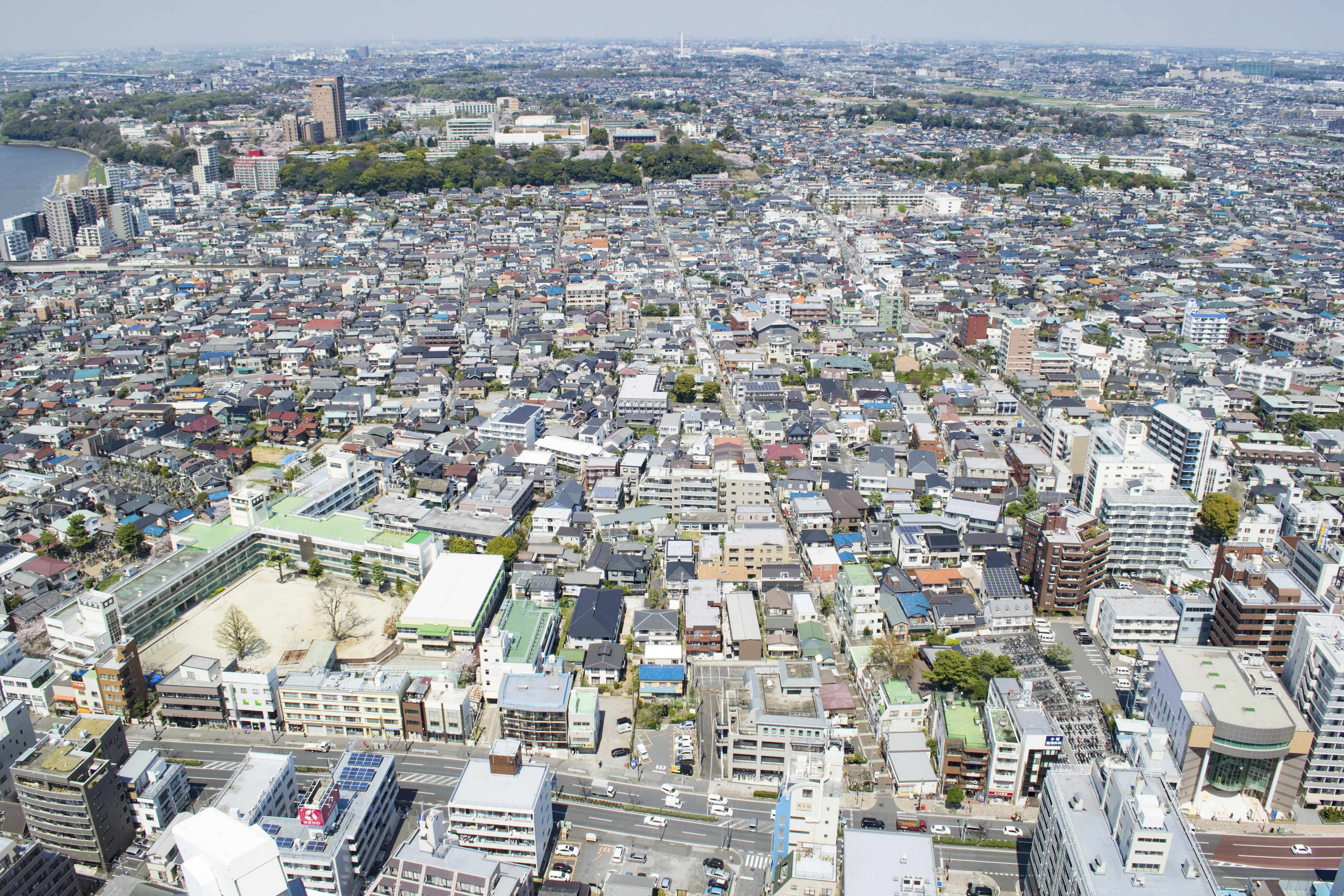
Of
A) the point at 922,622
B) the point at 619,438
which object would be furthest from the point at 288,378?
the point at 922,622

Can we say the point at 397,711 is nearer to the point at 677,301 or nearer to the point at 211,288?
the point at 677,301

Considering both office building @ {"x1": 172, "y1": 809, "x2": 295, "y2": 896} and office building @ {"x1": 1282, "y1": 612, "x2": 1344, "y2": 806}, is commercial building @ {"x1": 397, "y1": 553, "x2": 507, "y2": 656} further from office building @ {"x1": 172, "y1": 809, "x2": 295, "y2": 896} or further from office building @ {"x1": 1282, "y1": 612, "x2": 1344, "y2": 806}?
office building @ {"x1": 1282, "y1": 612, "x2": 1344, "y2": 806}

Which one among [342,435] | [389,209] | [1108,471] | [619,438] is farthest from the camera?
[389,209]

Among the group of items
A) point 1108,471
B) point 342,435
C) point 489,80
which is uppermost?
point 489,80

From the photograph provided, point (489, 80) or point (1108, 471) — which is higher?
point (489, 80)

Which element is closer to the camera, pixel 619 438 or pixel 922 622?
pixel 922 622

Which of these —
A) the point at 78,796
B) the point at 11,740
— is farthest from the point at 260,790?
the point at 11,740

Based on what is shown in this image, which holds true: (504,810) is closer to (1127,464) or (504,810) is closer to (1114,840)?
(1114,840)
